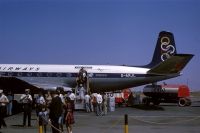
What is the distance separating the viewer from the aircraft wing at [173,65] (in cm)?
3092

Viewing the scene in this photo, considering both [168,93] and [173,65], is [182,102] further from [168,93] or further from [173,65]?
[173,65]

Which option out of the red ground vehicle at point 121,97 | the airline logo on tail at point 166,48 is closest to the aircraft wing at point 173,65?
the airline logo on tail at point 166,48

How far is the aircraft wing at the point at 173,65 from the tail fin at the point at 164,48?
11.2 ft

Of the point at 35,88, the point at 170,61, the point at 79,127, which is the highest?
the point at 170,61

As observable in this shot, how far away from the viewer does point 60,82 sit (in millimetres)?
34156

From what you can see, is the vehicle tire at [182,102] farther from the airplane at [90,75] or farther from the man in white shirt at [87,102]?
the man in white shirt at [87,102]

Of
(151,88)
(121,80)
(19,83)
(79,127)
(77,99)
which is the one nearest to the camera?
(79,127)

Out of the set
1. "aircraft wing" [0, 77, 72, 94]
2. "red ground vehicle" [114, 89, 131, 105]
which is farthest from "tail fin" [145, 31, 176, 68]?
"aircraft wing" [0, 77, 72, 94]

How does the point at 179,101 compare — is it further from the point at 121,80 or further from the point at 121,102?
the point at 121,80

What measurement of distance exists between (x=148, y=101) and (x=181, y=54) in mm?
11032

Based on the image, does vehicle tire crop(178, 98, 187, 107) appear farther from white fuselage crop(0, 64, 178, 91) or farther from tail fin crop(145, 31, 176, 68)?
white fuselage crop(0, 64, 178, 91)

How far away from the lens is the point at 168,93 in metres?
38.9

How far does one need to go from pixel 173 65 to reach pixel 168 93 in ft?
25.9

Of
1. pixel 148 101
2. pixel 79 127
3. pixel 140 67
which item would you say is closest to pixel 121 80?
pixel 140 67
